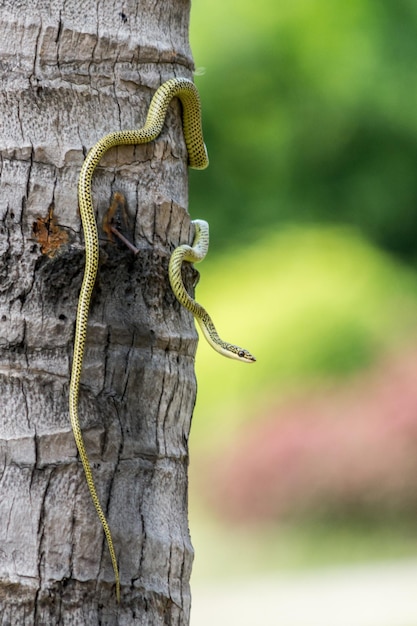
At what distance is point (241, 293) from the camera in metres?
12.8

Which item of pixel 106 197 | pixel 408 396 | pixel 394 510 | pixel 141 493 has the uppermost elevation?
pixel 408 396

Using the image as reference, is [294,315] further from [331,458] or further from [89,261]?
[89,261]

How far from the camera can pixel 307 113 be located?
13.8m

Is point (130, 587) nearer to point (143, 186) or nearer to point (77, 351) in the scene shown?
point (77, 351)

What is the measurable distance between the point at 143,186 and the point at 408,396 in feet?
30.0

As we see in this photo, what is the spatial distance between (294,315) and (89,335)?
9.72 meters

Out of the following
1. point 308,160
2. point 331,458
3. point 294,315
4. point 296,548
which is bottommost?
point 296,548

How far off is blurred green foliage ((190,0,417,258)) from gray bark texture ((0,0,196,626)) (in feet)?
35.0

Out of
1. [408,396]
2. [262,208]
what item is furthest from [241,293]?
[408,396]

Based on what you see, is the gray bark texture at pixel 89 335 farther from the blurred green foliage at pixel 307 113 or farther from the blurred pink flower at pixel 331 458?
the blurred green foliage at pixel 307 113

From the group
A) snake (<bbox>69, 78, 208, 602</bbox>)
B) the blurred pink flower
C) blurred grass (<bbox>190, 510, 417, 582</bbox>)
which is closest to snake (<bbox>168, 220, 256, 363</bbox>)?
snake (<bbox>69, 78, 208, 602</bbox>)

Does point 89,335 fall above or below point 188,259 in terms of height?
→ below

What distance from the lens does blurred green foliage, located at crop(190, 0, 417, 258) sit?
44.4 feet

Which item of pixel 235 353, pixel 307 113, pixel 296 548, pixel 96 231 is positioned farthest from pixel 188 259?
pixel 307 113
